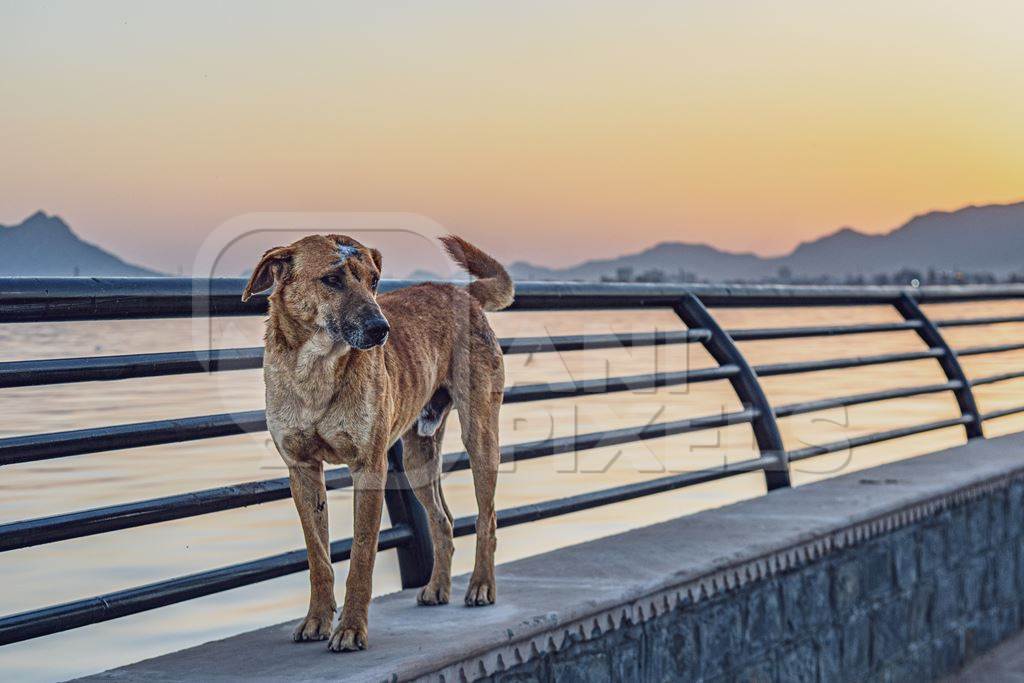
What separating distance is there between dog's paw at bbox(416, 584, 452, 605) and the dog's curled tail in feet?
2.91

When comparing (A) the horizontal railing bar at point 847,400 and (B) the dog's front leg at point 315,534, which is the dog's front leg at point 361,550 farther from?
(A) the horizontal railing bar at point 847,400

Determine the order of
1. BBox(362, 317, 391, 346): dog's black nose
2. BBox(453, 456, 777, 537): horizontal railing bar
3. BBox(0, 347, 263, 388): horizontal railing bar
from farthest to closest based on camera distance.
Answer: BBox(453, 456, 777, 537): horizontal railing bar, BBox(0, 347, 263, 388): horizontal railing bar, BBox(362, 317, 391, 346): dog's black nose

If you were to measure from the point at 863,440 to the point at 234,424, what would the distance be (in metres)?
4.40

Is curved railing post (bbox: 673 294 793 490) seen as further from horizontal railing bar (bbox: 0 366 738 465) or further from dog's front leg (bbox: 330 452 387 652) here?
dog's front leg (bbox: 330 452 387 652)

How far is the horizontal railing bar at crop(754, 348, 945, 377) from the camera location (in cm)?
660

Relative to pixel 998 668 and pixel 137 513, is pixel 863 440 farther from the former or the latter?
pixel 137 513

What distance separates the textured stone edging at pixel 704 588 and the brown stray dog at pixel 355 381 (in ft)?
0.92

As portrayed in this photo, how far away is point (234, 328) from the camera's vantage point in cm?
440

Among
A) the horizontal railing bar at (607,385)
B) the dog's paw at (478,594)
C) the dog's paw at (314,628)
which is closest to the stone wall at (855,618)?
the dog's paw at (478,594)

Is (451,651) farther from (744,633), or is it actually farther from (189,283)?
(744,633)

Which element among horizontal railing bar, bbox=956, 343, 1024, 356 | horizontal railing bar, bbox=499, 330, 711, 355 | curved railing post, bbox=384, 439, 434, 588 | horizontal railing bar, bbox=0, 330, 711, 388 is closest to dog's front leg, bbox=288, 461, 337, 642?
horizontal railing bar, bbox=0, 330, 711, 388

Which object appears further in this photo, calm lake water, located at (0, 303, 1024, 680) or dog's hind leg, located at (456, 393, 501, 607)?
calm lake water, located at (0, 303, 1024, 680)

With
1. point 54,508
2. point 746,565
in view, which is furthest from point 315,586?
point 54,508

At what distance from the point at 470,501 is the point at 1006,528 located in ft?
18.4
